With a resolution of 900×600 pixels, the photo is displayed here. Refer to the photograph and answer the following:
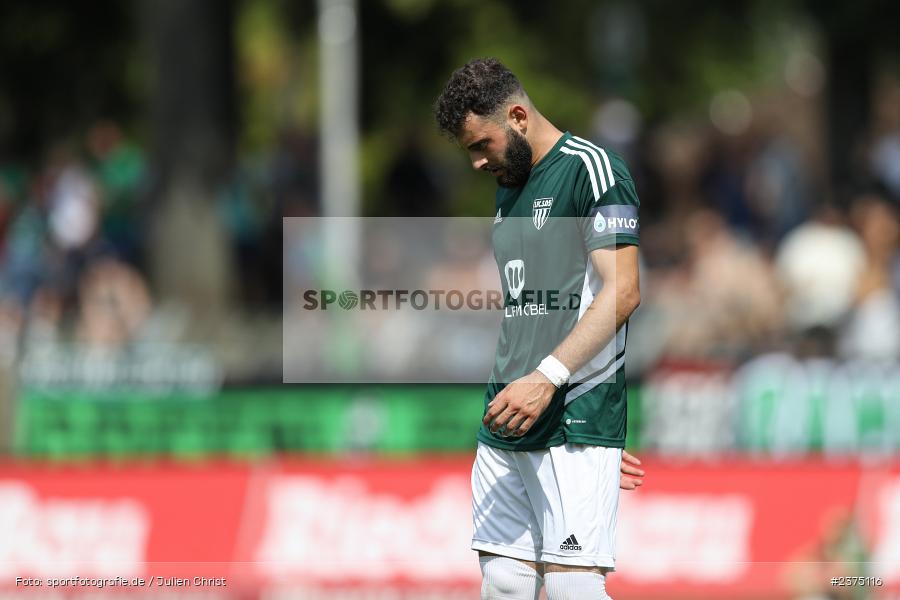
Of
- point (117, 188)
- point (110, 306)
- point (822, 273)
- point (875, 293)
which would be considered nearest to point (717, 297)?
point (822, 273)

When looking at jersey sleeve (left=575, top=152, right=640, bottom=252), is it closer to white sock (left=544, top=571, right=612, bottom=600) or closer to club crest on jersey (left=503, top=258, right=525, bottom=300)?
club crest on jersey (left=503, top=258, right=525, bottom=300)

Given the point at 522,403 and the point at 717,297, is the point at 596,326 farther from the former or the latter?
the point at 717,297

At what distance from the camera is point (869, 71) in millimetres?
17922

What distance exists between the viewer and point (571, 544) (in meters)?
6.12

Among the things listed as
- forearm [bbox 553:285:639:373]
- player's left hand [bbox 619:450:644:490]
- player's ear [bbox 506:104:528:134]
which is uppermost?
player's ear [bbox 506:104:528:134]

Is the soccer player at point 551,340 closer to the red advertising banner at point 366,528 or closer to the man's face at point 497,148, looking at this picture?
the man's face at point 497,148

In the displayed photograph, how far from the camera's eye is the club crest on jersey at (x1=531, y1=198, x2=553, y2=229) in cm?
618

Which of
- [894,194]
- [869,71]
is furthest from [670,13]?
[894,194]

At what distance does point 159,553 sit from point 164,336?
2.66 meters

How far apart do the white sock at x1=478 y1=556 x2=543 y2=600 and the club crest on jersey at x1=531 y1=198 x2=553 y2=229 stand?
140 cm

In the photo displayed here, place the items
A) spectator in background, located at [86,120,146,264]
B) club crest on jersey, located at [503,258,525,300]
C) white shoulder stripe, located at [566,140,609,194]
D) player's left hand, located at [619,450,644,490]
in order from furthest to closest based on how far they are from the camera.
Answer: spectator in background, located at [86,120,146,264] < player's left hand, located at [619,450,644,490] < club crest on jersey, located at [503,258,525,300] < white shoulder stripe, located at [566,140,609,194]

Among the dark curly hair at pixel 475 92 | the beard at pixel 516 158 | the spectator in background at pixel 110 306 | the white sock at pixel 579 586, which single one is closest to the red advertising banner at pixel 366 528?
the spectator in background at pixel 110 306

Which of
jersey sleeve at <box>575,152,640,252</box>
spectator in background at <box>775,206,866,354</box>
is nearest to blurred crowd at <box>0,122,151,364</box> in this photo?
spectator in background at <box>775,206,866,354</box>

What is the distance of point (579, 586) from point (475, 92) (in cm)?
200
